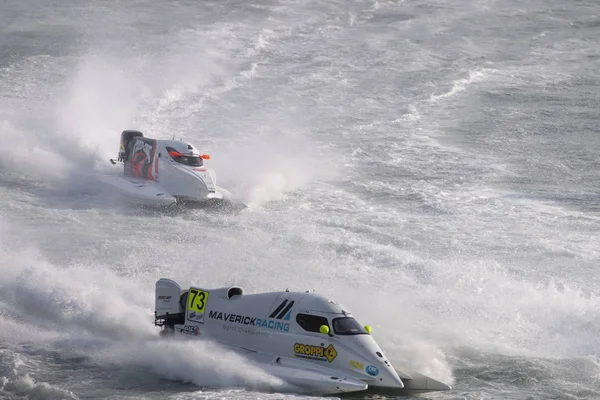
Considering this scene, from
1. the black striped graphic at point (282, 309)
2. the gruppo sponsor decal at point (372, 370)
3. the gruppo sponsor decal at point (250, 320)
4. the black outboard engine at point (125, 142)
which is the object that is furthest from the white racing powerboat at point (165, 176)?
the gruppo sponsor decal at point (372, 370)

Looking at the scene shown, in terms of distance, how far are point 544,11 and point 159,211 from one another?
37776mm

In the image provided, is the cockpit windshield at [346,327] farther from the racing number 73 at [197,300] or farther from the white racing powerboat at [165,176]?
the white racing powerboat at [165,176]

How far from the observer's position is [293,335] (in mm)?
23391

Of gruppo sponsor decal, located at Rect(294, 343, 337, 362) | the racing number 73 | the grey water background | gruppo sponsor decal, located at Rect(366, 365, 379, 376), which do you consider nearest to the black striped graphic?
gruppo sponsor decal, located at Rect(294, 343, 337, 362)

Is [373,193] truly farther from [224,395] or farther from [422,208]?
[224,395]

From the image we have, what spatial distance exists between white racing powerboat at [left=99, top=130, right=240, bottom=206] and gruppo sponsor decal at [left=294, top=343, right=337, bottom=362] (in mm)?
14686

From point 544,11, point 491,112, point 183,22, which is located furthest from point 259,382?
point 544,11

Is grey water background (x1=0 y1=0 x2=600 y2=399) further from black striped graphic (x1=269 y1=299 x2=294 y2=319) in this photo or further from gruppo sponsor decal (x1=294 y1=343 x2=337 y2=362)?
black striped graphic (x1=269 y1=299 x2=294 y2=319)

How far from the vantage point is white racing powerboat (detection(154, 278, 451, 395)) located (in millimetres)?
22484

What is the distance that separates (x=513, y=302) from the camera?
30.3 m

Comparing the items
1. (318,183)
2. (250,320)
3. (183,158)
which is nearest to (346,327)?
(250,320)

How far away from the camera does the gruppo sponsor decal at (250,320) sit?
2362cm

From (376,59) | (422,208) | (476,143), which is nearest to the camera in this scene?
(422,208)

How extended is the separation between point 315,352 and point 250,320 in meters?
2.01
